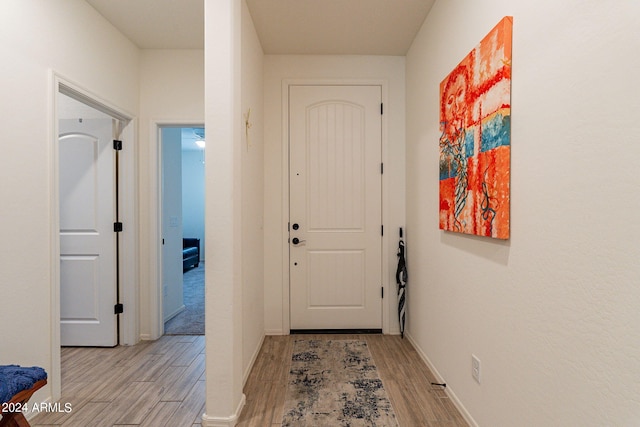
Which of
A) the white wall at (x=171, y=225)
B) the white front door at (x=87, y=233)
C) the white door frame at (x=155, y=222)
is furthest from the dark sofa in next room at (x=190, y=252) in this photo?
the white front door at (x=87, y=233)

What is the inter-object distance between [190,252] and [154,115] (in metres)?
4.26

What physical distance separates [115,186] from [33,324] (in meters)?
1.40

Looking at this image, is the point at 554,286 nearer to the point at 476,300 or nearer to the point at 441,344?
the point at 476,300

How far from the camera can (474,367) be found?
1752 millimetres

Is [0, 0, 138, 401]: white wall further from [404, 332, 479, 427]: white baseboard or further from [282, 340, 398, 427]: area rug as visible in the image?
[404, 332, 479, 427]: white baseboard

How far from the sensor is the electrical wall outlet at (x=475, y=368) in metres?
1.71

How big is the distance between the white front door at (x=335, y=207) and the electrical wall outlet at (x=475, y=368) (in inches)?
57.3

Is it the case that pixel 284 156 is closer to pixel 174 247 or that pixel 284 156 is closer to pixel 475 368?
pixel 174 247

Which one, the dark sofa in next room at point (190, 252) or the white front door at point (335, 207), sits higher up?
the white front door at point (335, 207)

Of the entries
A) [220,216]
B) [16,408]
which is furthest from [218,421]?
[220,216]

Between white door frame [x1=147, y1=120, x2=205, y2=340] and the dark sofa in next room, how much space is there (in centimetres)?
332

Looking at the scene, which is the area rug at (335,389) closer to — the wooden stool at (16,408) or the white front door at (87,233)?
the wooden stool at (16,408)

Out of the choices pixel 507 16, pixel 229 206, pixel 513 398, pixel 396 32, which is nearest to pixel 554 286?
pixel 513 398

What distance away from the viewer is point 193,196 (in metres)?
8.02
